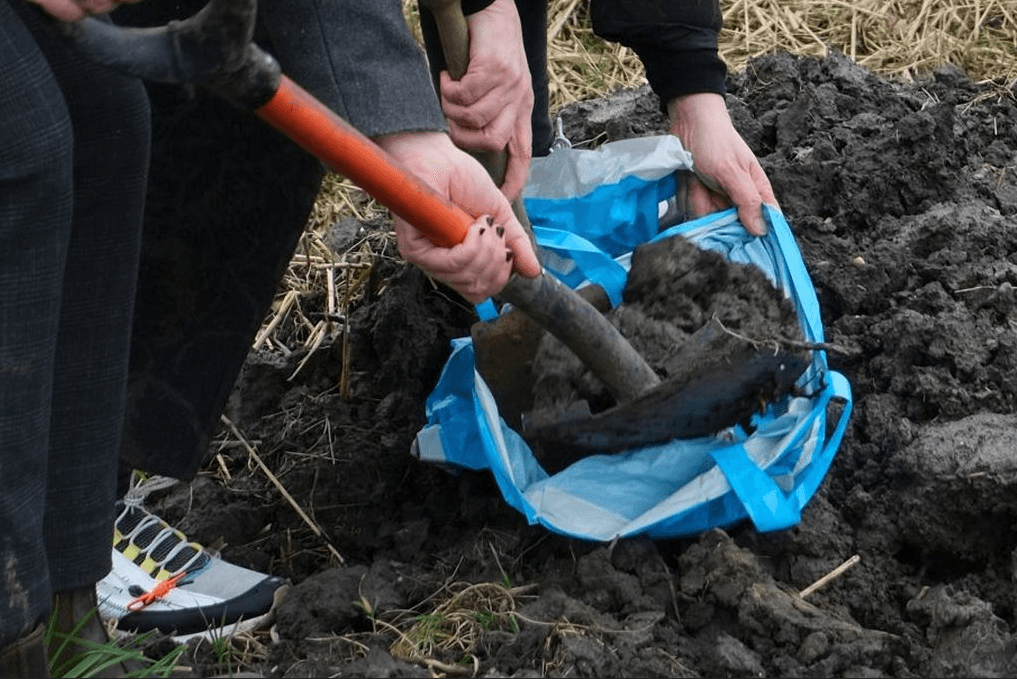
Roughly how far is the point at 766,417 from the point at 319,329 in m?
1.09

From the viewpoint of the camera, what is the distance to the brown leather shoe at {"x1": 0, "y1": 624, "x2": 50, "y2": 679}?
5.29 ft

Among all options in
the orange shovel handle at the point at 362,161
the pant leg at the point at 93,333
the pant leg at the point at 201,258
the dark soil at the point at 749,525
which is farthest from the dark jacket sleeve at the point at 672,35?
the pant leg at the point at 93,333

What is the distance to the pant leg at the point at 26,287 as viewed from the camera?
1467 millimetres

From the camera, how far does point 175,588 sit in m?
2.17

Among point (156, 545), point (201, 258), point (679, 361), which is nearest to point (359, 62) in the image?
point (201, 258)

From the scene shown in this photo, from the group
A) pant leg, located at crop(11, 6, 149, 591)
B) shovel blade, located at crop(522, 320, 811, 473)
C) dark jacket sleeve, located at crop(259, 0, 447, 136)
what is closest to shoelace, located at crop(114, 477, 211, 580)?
pant leg, located at crop(11, 6, 149, 591)

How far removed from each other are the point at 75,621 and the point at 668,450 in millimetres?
958

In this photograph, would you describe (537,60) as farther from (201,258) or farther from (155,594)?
(155,594)

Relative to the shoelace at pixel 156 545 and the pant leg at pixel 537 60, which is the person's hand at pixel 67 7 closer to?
the shoelace at pixel 156 545

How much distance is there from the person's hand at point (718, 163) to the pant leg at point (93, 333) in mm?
1122

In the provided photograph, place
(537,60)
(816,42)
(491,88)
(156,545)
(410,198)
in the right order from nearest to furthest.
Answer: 1. (410,198)
2. (491,88)
3. (156,545)
4. (537,60)
5. (816,42)

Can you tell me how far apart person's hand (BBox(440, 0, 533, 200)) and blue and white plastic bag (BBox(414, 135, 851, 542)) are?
1.21 feet

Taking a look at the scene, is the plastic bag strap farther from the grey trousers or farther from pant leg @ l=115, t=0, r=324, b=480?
the grey trousers

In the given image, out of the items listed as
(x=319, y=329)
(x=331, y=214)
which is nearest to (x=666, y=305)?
(x=319, y=329)
